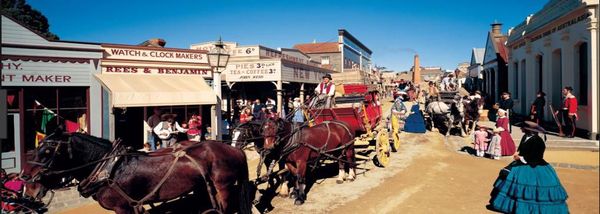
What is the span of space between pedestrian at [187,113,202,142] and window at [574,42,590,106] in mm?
14732

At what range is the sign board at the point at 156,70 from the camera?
11.8 metres

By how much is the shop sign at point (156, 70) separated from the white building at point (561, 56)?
14.1 metres

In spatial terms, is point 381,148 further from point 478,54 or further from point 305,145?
point 478,54

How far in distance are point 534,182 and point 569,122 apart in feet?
31.1

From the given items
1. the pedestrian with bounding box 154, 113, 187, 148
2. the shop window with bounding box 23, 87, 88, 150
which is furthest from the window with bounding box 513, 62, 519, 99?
the shop window with bounding box 23, 87, 88, 150

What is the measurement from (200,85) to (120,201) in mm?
9132

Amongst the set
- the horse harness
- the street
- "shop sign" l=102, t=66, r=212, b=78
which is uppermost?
"shop sign" l=102, t=66, r=212, b=78

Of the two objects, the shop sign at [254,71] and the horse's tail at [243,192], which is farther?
the shop sign at [254,71]

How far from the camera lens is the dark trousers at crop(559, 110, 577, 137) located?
41.2ft

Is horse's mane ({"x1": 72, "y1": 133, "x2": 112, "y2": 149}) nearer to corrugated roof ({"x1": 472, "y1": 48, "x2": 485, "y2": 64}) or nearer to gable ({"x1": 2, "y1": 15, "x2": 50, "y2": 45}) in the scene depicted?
gable ({"x1": 2, "y1": 15, "x2": 50, "y2": 45})

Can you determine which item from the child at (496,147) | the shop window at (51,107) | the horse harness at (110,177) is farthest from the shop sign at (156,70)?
the child at (496,147)

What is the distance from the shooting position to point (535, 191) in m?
5.77

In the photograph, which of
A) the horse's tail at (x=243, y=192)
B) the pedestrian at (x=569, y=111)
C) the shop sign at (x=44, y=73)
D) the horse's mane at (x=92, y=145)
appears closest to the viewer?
the horse's mane at (x=92, y=145)

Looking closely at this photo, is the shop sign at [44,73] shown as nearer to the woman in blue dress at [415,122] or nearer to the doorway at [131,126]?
the doorway at [131,126]
